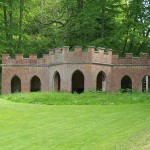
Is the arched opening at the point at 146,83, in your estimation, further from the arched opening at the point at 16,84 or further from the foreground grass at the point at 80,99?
the foreground grass at the point at 80,99

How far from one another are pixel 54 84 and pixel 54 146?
76.9ft

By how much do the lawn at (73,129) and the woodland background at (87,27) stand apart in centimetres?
1985

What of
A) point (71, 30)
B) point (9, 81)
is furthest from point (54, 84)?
point (71, 30)

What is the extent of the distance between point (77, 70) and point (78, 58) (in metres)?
0.98

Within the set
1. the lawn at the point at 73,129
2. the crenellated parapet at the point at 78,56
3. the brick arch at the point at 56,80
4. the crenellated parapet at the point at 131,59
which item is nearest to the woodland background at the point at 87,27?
the crenellated parapet at the point at 131,59

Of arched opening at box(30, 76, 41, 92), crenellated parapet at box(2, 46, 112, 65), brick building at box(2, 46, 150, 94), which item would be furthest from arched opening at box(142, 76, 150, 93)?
arched opening at box(30, 76, 41, 92)

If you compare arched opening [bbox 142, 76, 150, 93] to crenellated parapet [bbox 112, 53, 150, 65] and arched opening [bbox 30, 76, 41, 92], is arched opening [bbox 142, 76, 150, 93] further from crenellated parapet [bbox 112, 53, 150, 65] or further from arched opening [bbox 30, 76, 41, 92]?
arched opening [bbox 30, 76, 41, 92]

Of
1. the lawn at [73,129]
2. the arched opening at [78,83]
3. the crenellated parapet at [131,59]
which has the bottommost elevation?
the lawn at [73,129]

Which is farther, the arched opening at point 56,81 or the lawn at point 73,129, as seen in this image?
the arched opening at point 56,81

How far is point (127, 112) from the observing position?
18.2 metres

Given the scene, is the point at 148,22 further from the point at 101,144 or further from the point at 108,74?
the point at 101,144

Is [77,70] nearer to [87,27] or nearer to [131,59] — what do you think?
[131,59]

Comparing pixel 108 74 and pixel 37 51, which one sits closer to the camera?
pixel 108 74

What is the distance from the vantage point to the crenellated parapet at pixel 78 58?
32.6 meters
